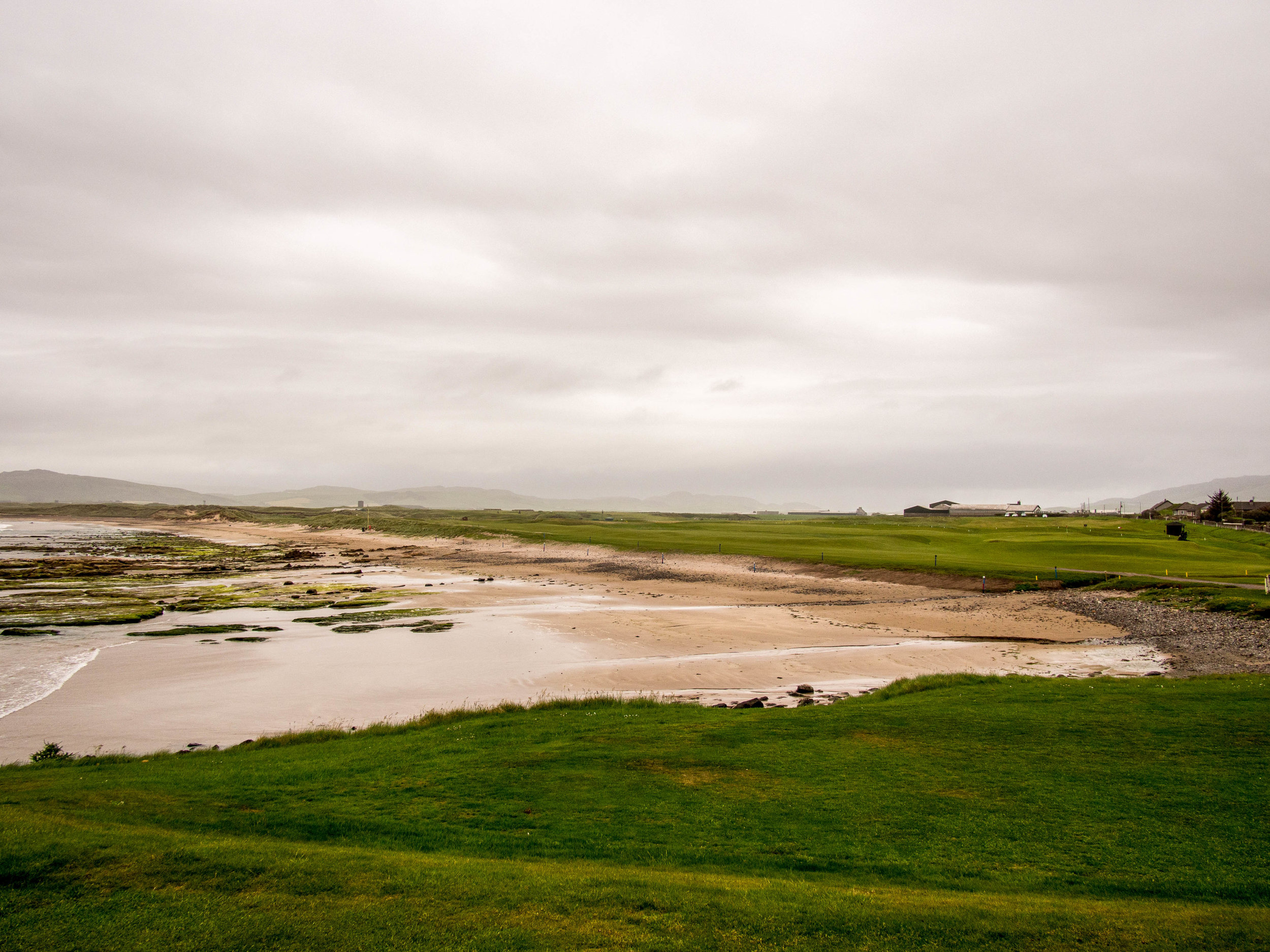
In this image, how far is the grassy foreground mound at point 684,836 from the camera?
6.92m

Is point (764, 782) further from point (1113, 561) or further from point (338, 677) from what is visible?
point (1113, 561)

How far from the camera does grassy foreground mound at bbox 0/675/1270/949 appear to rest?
22.7ft

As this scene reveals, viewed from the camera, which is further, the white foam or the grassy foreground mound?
the white foam

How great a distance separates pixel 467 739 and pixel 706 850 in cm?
759

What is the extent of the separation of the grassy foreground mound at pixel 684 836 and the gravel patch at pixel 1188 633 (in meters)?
10.9

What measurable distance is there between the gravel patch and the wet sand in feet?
3.48

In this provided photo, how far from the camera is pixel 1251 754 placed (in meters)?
12.0

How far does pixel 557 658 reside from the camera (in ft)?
95.0

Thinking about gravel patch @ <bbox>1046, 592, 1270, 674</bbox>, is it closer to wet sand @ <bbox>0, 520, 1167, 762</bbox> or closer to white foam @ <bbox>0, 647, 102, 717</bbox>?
wet sand @ <bbox>0, 520, 1167, 762</bbox>

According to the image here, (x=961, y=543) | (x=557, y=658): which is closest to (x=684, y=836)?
(x=557, y=658)

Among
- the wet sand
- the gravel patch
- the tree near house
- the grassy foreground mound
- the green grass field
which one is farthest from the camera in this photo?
the tree near house

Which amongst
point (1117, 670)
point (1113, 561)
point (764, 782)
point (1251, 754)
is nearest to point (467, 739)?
point (764, 782)

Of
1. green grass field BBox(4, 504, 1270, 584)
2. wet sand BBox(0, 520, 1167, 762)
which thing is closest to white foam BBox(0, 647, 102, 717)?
wet sand BBox(0, 520, 1167, 762)

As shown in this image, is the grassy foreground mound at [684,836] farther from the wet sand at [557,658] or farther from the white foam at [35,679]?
the white foam at [35,679]
